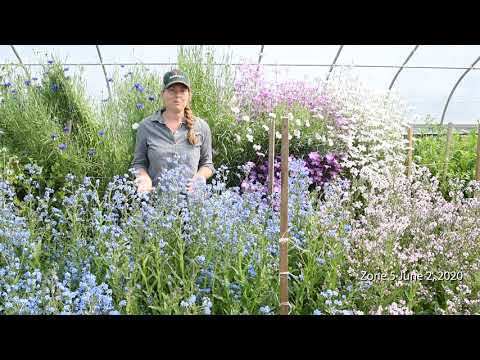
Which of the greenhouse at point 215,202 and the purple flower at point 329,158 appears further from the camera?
the purple flower at point 329,158

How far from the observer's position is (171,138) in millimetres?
3404

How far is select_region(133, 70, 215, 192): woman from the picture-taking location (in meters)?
3.36

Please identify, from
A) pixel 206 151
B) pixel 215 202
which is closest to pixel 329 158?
pixel 206 151

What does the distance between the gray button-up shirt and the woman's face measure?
85 mm

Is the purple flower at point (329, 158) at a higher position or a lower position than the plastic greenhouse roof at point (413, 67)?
lower

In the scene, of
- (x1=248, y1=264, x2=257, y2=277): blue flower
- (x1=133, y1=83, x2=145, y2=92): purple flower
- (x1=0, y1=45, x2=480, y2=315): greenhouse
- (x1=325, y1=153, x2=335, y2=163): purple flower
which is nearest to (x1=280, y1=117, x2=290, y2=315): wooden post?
(x1=0, y1=45, x2=480, y2=315): greenhouse

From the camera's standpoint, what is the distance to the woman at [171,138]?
11.0 ft

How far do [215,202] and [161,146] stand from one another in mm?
728

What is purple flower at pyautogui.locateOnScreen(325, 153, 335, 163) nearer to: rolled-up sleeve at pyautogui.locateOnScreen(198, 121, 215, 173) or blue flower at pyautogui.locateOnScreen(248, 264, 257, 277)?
rolled-up sleeve at pyautogui.locateOnScreen(198, 121, 215, 173)

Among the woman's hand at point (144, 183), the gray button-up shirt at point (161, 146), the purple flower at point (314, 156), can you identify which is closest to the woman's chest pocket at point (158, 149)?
the gray button-up shirt at point (161, 146)

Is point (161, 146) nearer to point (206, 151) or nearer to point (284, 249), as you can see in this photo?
point (206, 151)

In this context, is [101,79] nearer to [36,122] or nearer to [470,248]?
[36,122]

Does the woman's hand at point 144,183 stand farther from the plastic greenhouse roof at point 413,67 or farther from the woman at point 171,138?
the plastic greenhouse roof at point 413,67
